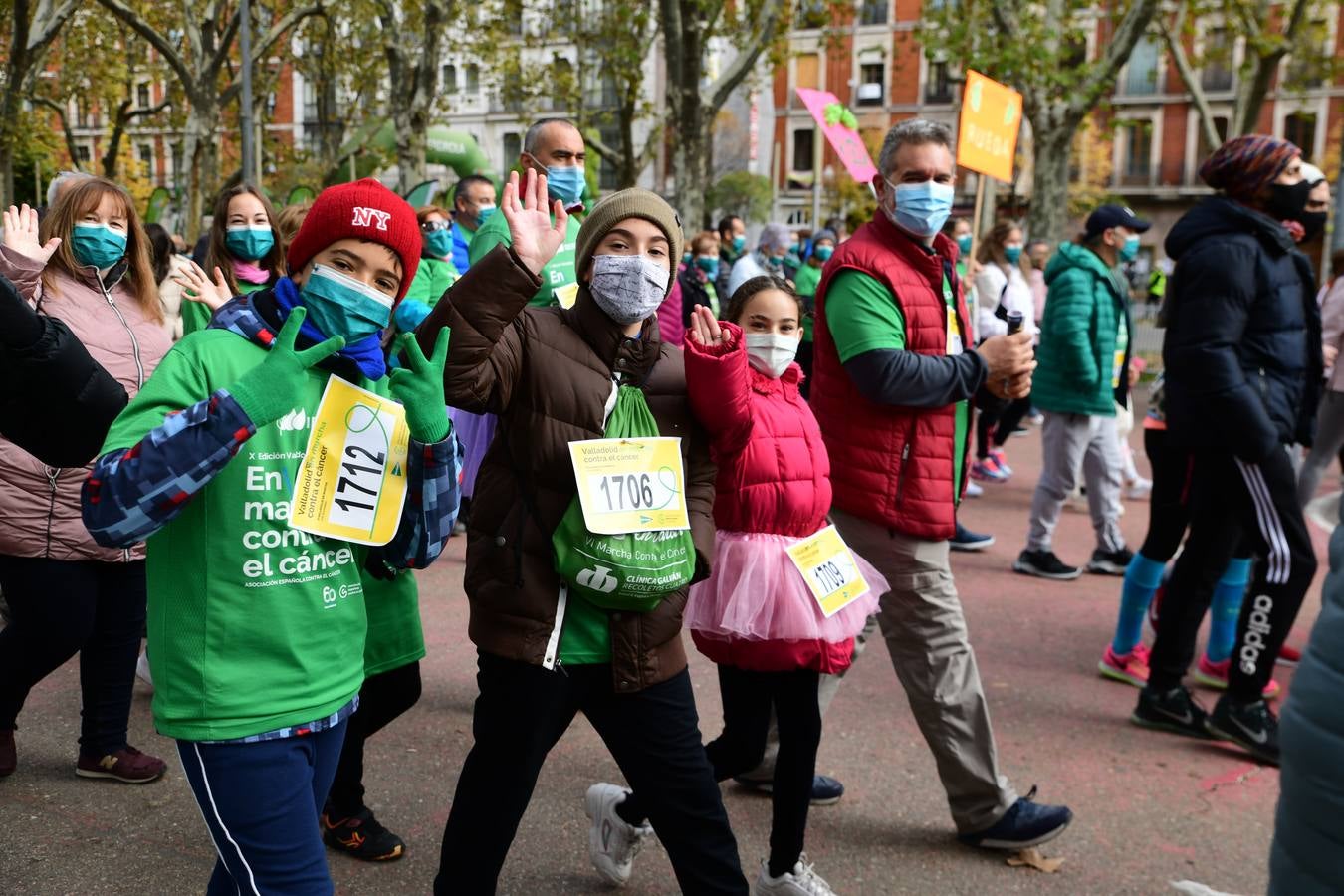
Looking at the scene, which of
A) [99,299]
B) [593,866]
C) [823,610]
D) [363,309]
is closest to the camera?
[363,309]

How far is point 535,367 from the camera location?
2691mm

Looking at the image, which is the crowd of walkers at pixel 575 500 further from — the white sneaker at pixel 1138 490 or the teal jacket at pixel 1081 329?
the white sneaker at pixel 1138 490

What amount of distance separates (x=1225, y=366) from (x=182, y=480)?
12.1ft

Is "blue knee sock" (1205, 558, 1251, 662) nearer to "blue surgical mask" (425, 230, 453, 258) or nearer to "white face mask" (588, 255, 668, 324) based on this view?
"white face mask" (588, 255, 668, 324)

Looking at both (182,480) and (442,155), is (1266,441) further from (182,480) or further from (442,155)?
(442,155)

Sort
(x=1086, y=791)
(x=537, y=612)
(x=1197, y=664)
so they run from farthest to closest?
(x=1197, y=664) < (x=1086, y=791) < (x=537, y=612)

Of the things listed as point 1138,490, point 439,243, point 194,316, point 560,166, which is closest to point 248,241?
point 194,316

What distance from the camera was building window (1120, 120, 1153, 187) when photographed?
175 ft

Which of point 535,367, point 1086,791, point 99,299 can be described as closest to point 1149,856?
point 1086,791

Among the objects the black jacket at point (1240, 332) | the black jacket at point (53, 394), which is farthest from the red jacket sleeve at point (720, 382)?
the black jacket at point (1240, 332)

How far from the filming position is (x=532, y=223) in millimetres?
2639

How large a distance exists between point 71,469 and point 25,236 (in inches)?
28.3

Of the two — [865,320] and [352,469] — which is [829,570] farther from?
[352,469]

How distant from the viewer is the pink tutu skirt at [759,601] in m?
3.20
